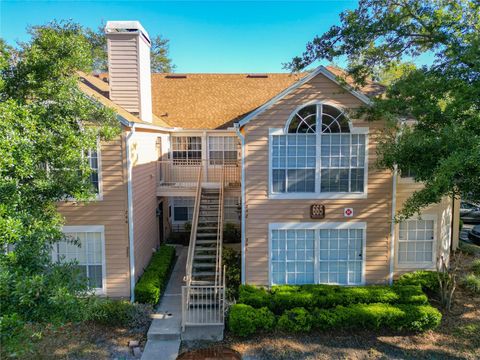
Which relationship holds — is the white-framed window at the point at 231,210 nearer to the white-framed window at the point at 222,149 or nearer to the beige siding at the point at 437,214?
the white-framed window at the point at 222,149

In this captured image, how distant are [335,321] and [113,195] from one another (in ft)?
24.5

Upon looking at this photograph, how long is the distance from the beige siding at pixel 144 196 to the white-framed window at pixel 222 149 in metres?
2.75

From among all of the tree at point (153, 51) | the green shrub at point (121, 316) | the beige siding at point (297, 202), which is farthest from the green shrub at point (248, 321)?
the tree at point (153, 51)

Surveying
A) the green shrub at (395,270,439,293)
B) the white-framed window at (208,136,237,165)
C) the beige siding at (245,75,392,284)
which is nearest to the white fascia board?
the beige siding at (245,75,392,284)

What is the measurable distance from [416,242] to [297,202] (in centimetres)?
461

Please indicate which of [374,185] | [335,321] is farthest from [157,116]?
[335,321]

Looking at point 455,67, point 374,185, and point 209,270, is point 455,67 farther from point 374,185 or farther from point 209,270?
point 209,270

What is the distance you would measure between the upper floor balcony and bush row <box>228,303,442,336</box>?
6.20 metres

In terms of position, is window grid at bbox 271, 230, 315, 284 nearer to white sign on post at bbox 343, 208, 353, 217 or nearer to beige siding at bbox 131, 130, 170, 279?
white sign on post at bbox 343, 208, 353, 217

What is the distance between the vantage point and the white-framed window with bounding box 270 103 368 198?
10.0m

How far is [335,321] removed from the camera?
8383 millimetres

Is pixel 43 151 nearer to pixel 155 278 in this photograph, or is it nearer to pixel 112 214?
pixel 112 214

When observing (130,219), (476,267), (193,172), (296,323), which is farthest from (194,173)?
(476,267)

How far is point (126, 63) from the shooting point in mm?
12188
